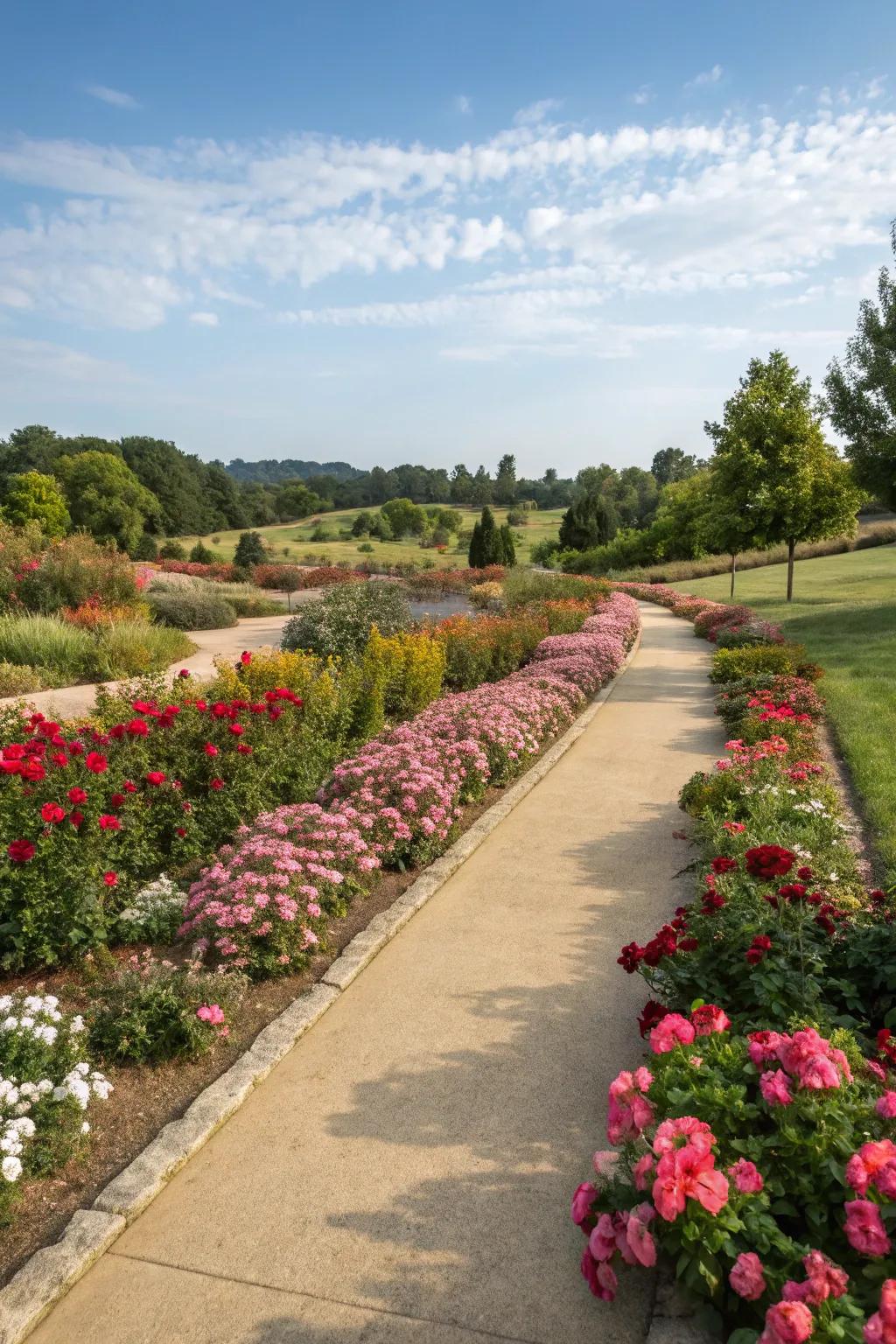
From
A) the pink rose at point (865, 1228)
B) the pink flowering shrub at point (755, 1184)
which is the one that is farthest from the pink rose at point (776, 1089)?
the pink rose at point (865, 1228)

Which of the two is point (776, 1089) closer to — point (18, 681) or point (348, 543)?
point (18, 681)

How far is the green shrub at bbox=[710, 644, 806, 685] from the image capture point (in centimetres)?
1045

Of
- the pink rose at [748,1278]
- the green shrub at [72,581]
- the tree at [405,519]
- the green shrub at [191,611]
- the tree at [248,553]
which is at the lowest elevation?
the pink rose at [748,1278]

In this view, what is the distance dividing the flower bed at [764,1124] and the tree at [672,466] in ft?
235

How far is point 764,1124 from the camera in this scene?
2486 millimetres

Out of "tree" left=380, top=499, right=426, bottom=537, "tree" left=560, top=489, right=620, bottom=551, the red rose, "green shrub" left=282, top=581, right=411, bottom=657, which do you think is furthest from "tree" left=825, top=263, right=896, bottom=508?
"tree" left=380, top=499, right=426, bottom=537

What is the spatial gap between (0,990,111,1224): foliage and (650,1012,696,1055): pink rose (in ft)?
6.43

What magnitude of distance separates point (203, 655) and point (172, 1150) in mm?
11000

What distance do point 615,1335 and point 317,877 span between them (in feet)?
8.32

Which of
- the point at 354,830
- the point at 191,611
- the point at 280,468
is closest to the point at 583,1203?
the point at 354,830

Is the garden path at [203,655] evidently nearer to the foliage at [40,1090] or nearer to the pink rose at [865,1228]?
the foliage at [40,1090]

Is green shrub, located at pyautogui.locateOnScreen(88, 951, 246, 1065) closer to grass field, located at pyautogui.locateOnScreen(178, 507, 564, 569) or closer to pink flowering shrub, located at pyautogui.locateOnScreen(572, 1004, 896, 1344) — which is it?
pink flowering shrub, located at pyautogui.locateOnScreen(572, 1004, 896, 1344)

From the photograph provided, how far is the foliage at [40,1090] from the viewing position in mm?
2682

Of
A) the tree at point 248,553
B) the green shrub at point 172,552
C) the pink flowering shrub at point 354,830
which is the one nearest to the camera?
the pink flowering shrub at point 354,830
